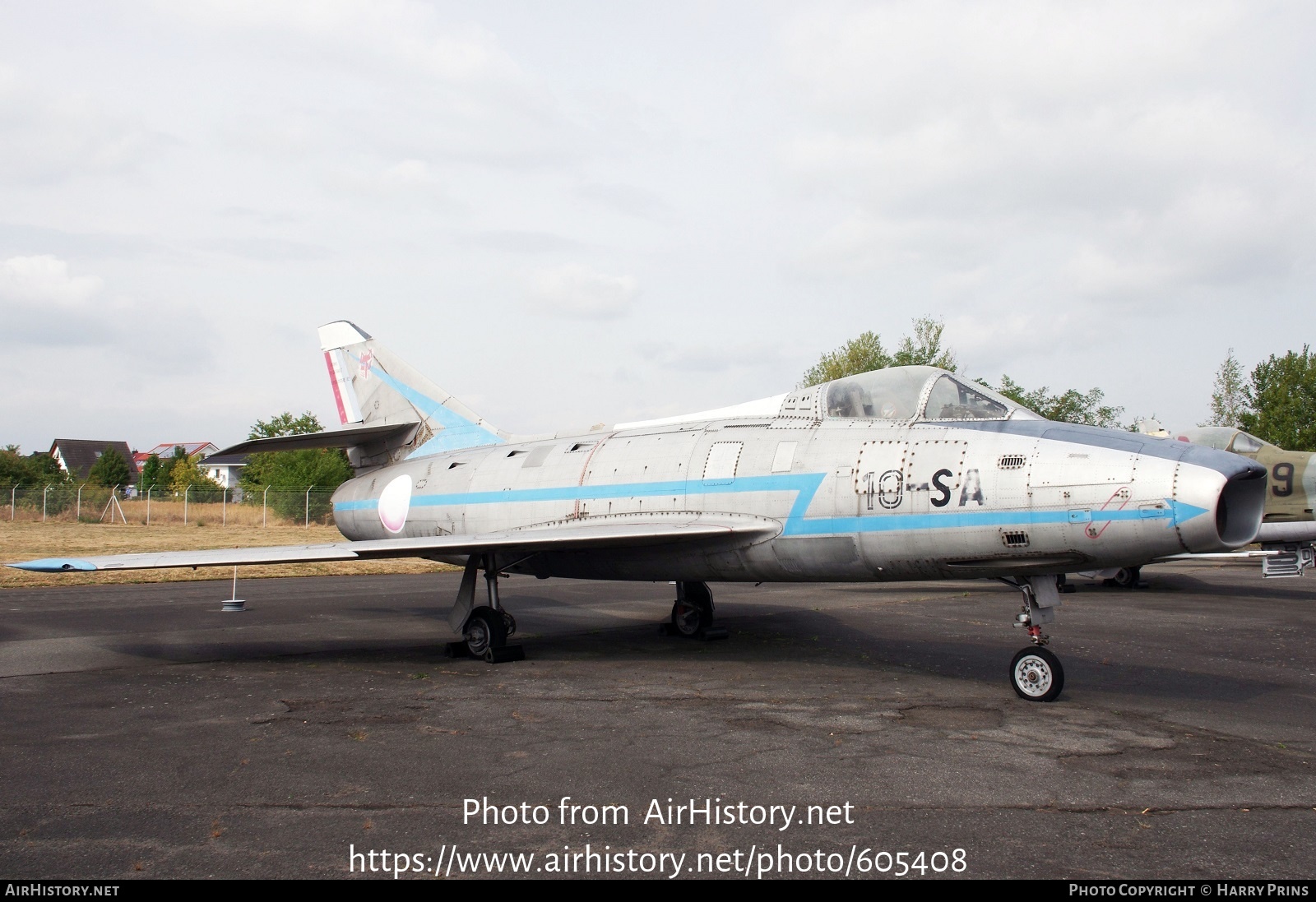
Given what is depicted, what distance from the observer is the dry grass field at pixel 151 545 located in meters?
21.3

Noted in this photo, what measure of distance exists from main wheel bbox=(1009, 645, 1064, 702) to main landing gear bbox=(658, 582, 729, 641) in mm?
4598

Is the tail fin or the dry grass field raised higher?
the tail fin

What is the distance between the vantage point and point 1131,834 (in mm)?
4566

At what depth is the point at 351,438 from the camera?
46.2ft

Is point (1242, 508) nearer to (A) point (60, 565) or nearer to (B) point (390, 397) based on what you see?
(A) point (60, 565)

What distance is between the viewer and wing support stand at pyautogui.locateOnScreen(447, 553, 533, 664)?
33.3ft

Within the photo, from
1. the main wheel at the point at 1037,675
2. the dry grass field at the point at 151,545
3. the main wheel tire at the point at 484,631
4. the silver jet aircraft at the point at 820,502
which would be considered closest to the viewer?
the silver jet aircraft at the point at 820,502

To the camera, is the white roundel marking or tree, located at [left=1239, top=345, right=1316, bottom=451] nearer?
the white roundel marking

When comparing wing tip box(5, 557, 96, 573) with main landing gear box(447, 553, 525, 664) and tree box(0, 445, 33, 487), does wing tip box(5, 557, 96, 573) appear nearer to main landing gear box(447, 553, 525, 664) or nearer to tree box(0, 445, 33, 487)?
main landing gear box(447, 553, 525, 664)

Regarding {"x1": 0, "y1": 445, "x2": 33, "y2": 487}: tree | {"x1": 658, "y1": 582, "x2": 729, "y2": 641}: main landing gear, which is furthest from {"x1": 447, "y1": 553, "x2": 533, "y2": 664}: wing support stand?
{"x1": 0, "y1": 445, "x2": 33, "y2": 487}: tree

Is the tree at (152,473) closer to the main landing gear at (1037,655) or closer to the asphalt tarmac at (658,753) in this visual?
the asphalt tarmac at (658,753)

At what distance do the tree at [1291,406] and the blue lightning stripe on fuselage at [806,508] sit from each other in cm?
5365

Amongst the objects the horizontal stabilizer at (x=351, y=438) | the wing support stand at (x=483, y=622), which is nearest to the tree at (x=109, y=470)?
the horizontal stabilizer at (x=351, y=438)
